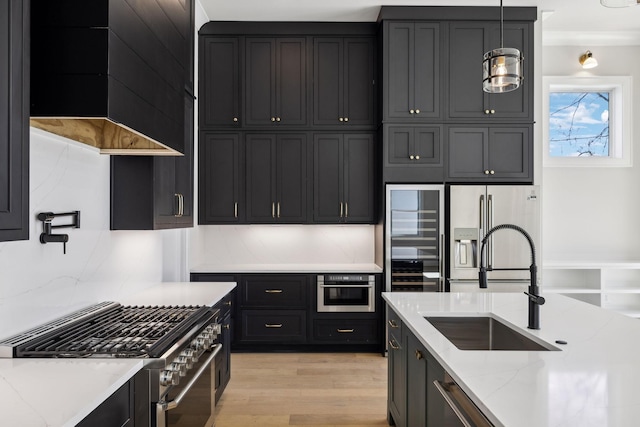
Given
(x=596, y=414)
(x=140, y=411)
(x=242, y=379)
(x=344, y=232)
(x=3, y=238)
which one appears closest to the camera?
(x=596, y=414)

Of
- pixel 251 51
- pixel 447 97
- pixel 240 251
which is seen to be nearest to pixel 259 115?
pixel 251 51

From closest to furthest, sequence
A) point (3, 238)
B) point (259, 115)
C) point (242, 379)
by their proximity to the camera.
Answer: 1. point (3, 238)
2. point (242, 379)
3. point (259, 115)

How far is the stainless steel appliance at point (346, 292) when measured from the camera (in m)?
4.67

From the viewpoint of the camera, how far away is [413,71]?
4609mm

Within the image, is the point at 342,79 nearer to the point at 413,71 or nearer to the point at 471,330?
the point at 413,71

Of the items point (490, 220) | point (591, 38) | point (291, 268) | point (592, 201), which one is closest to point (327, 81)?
point (291, 268)

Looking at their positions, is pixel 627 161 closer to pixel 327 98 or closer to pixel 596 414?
pixel 327 98

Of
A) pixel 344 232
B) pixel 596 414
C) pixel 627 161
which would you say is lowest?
pixel 596 414

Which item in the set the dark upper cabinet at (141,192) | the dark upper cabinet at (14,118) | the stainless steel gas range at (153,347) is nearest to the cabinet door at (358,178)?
the dark upper cabinet at (141,192)

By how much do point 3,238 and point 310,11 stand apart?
12.9 ft

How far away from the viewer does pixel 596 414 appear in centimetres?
123

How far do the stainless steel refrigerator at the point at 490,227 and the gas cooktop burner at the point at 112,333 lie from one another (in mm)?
2561

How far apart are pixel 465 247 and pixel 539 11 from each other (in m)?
2.41

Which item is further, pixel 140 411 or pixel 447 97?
pixel 447 97
